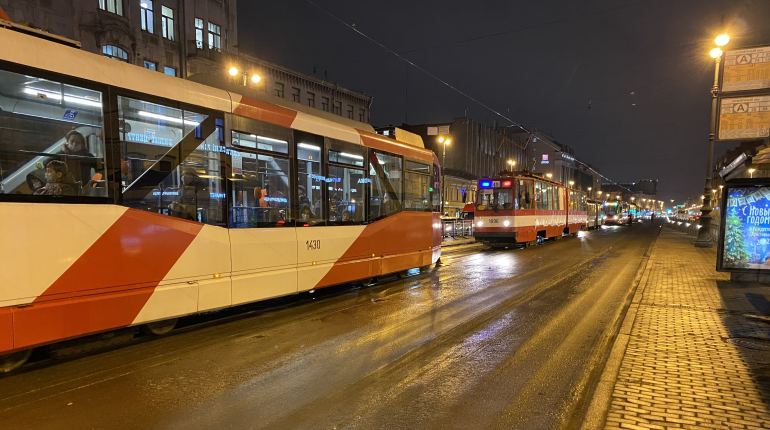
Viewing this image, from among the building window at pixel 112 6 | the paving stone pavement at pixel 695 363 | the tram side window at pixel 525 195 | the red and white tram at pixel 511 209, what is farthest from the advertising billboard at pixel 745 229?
the building window at pixel 112 6

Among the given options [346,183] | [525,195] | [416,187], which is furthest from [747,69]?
[346,183]

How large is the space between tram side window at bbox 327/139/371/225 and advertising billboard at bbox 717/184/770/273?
8262 mm

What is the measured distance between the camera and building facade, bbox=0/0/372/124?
1975 centimetres

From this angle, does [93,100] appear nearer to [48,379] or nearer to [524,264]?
[48,379]

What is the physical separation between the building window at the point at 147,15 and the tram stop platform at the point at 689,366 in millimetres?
26433

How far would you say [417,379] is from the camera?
4555mm

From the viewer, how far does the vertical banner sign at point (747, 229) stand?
363 inches

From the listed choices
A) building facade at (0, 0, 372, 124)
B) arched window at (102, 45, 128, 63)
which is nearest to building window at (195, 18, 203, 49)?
building facade at (0, 0, 372, 124)

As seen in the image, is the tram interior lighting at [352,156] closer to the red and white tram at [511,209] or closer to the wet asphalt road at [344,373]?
the wet asphalt road at [344,373]

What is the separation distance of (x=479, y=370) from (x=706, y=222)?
2185cm

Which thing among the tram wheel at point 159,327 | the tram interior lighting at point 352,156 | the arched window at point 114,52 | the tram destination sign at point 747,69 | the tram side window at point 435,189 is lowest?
Result: the tram wheel at point 159,327

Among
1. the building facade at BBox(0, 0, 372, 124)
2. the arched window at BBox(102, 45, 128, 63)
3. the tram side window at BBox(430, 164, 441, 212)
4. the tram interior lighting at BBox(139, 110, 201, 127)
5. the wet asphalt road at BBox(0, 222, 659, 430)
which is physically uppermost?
the building facade at BBox(0, 0, 372, 124)

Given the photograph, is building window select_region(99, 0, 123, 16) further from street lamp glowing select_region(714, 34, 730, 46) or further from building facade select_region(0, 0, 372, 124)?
street lamp glowing select_region(714, 34, 730, 46)

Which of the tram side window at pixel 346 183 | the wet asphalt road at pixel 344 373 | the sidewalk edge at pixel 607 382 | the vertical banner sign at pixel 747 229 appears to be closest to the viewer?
the sidewalk edge at pixel 607 382
